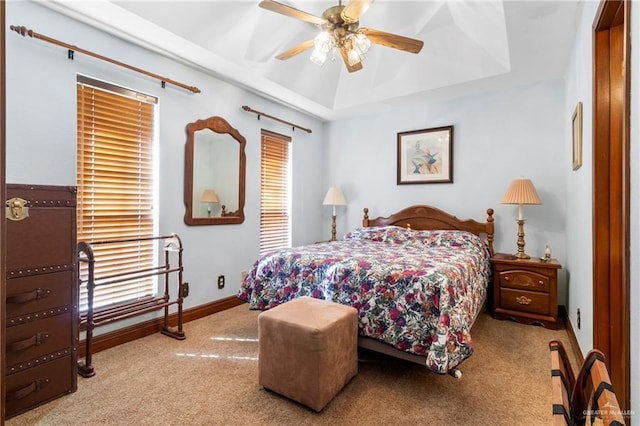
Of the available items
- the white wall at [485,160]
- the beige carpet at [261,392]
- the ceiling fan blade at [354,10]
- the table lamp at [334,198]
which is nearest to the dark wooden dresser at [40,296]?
the beige carpet at [261,392]

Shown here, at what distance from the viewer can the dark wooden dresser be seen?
168 centimetres

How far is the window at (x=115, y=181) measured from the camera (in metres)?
2.42

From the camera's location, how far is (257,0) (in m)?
2.65

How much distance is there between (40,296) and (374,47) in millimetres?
3622

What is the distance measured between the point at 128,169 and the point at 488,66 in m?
3.51

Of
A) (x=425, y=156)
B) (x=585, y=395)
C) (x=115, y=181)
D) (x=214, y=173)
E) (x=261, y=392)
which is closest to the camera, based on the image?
(x=585, y=395)

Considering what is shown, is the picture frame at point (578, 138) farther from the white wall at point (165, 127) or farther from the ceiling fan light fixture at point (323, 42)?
the white wall at point (165, 127)

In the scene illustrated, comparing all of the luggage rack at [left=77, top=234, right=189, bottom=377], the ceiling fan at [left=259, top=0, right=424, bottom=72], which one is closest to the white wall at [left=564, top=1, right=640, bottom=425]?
the ceiling fan at [left=259, top=0, right=424, bottom=72]

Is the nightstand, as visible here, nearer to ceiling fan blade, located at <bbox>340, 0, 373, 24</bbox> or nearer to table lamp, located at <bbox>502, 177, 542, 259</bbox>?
table lamp, located at <bbox>502, 177, 542, 259</bbox>

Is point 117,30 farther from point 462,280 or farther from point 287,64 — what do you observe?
point 462,280

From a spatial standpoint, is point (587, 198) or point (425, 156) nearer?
point (587, 198)

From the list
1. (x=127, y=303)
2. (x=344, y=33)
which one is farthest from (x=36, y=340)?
(x=344, y=33)

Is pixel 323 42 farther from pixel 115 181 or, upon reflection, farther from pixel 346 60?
pixel 115 181

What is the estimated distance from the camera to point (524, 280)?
3104 millimetres
